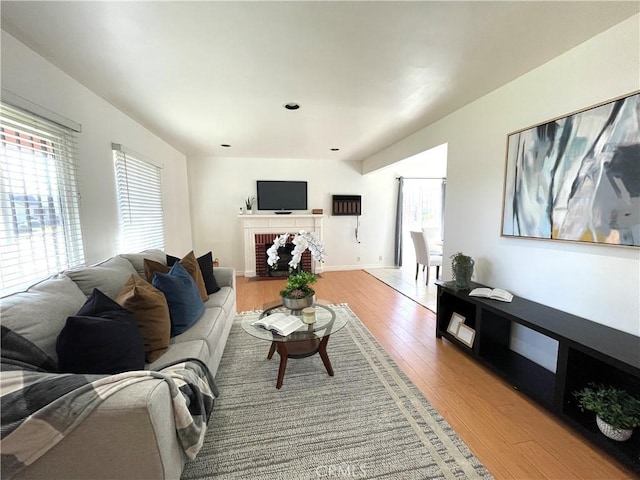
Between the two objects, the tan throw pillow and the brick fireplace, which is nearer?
the tan throw pillow

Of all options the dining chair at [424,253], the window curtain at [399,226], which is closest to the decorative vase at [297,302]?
the dining chair at [424,253]

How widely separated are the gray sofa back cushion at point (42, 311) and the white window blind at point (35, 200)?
0.47 m

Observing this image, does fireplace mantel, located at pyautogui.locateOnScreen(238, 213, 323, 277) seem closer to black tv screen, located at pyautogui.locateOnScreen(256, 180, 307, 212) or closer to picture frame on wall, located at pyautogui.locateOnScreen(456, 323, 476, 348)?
black tv screen, located at pyautogui.locateOnScreen(256, 180, 307, 212)

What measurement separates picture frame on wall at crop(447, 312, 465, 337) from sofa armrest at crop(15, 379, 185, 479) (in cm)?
238

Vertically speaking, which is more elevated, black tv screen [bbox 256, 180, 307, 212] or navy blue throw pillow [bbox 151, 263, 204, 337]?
black tv screen [bbox 256, 180, 307, 212]

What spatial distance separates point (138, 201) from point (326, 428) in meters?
3.12

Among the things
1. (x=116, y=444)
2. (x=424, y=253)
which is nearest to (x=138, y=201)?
(x=116, y=444)

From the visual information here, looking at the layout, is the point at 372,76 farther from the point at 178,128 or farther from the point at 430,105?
the point at 178,128

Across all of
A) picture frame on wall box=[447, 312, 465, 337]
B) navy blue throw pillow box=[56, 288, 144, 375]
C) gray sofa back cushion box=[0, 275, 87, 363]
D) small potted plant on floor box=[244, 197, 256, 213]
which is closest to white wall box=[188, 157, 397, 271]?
small potted plant on floor box=[244, 197, 256, 213]

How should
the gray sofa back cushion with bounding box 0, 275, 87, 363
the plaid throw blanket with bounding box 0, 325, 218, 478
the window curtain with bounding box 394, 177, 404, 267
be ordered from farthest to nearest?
1. the window curtain with bounding box 394, 177, 404, 267
2. the gray sofa back cushion with bounding box 0, 275, 87, 363
3. the plaid throw blanket with bounding box 0, 325, 218, 478

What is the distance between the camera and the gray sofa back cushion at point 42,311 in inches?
43.4

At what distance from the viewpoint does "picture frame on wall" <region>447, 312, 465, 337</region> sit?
2.45 meters

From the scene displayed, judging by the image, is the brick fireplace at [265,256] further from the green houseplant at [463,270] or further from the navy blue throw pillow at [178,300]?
the green houseplant at [463,270]

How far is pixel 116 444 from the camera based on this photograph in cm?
91
